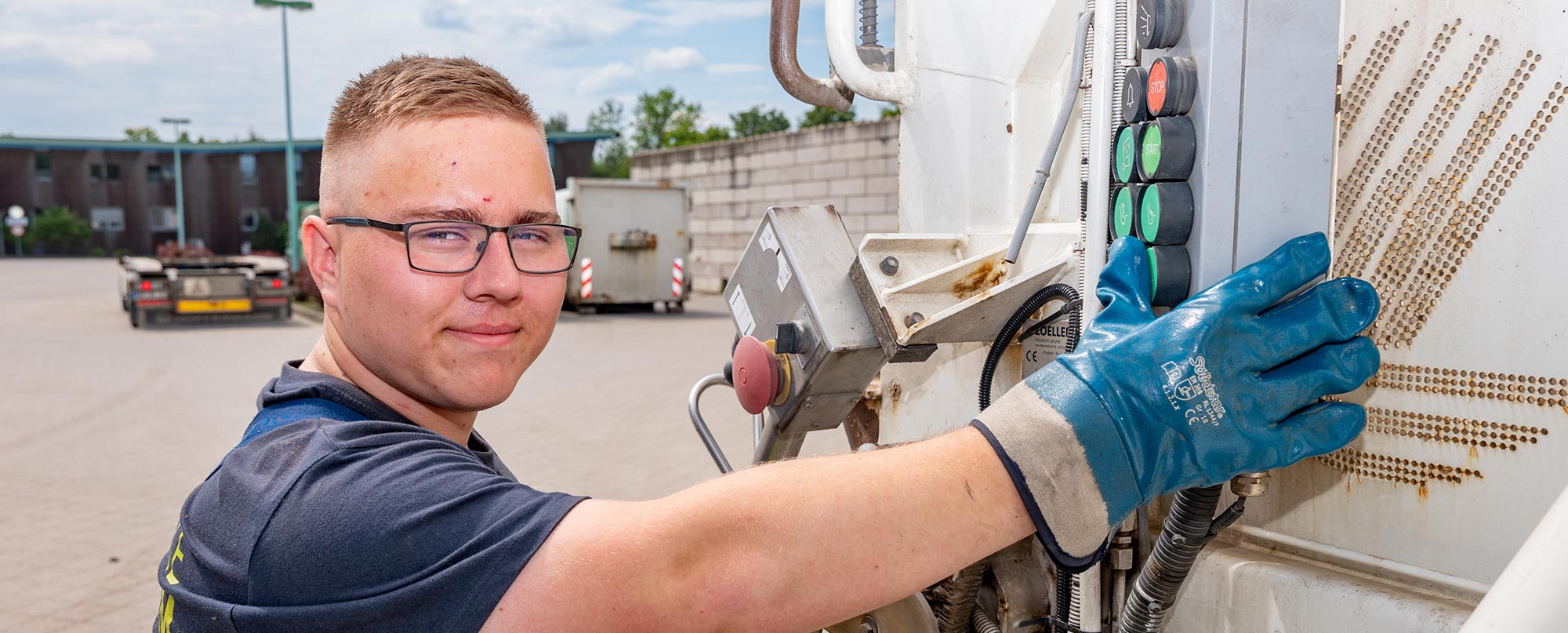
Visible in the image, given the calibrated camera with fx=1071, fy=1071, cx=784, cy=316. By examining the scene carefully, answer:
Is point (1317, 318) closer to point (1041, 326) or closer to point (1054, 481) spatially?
point (1054, 481)

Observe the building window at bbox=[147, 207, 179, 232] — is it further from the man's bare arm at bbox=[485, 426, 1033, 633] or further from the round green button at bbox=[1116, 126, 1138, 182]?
the man's bare arm at bbox=[485, 426, 1033, 633]

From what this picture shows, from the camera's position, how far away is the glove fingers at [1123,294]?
1.27 meters

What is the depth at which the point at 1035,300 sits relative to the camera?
1.74 m

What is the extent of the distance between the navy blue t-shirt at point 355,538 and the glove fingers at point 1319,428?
0.79 metres

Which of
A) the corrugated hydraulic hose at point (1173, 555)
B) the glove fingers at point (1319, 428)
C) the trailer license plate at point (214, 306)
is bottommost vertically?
the trailer license plate at point (214, 306)

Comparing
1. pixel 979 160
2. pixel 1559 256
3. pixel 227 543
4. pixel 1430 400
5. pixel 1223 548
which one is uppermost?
pixel 979 160

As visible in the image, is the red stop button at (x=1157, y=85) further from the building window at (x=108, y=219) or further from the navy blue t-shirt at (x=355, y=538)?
the building window at (x=108, y=219)

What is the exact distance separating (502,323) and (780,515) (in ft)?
1.66

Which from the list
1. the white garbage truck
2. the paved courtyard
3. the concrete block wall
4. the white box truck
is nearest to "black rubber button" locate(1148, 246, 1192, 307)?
the white garbage truck

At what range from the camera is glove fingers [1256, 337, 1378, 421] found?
3.91 feet

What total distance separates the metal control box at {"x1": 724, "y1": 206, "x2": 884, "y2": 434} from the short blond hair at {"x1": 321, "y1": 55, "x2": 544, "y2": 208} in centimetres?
62

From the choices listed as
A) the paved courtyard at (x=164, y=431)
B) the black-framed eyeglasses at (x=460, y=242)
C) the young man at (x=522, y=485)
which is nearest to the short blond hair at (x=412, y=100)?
the young man at (x=522, y=485)

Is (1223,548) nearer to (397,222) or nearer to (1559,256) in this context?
(1559,256)

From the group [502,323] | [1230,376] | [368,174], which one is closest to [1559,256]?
[1230,376]
